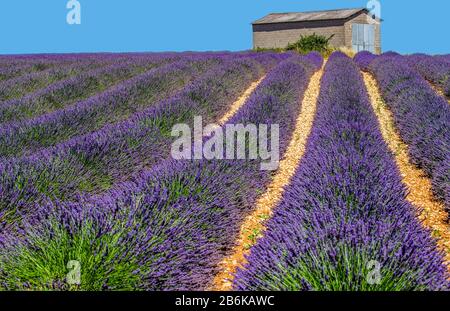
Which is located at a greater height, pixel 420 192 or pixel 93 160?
pixel 93 160

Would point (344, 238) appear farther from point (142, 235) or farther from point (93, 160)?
point (93, 160)

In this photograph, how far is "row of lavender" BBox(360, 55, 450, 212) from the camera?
4.74m

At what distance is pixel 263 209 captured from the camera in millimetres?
4562

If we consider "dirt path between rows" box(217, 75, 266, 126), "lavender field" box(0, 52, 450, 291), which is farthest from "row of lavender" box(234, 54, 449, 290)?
"dirt path between rows" box(217, 75, 266, 126)

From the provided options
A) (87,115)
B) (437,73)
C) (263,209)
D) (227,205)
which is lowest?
(263,209)

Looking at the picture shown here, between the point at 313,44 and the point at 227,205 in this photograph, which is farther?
the point at 313,44

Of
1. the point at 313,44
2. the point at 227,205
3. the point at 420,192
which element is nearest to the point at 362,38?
the point at 313,44

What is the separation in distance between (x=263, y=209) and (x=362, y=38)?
96.2 feet

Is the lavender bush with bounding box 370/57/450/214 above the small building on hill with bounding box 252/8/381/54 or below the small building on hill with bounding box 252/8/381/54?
below

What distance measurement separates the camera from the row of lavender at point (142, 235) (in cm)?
246

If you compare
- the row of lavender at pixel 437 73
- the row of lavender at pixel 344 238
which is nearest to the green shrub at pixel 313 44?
the row of lavender at pixel 437 73

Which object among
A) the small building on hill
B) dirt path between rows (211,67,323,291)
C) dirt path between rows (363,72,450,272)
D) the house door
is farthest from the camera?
the house door

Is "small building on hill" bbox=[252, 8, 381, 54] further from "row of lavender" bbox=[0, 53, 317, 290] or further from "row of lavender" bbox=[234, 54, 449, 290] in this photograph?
"row of lavender" bbox=[0, 53, 317, 290]

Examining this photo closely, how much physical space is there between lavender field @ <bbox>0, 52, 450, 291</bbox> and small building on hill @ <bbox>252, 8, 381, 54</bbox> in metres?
24.2
